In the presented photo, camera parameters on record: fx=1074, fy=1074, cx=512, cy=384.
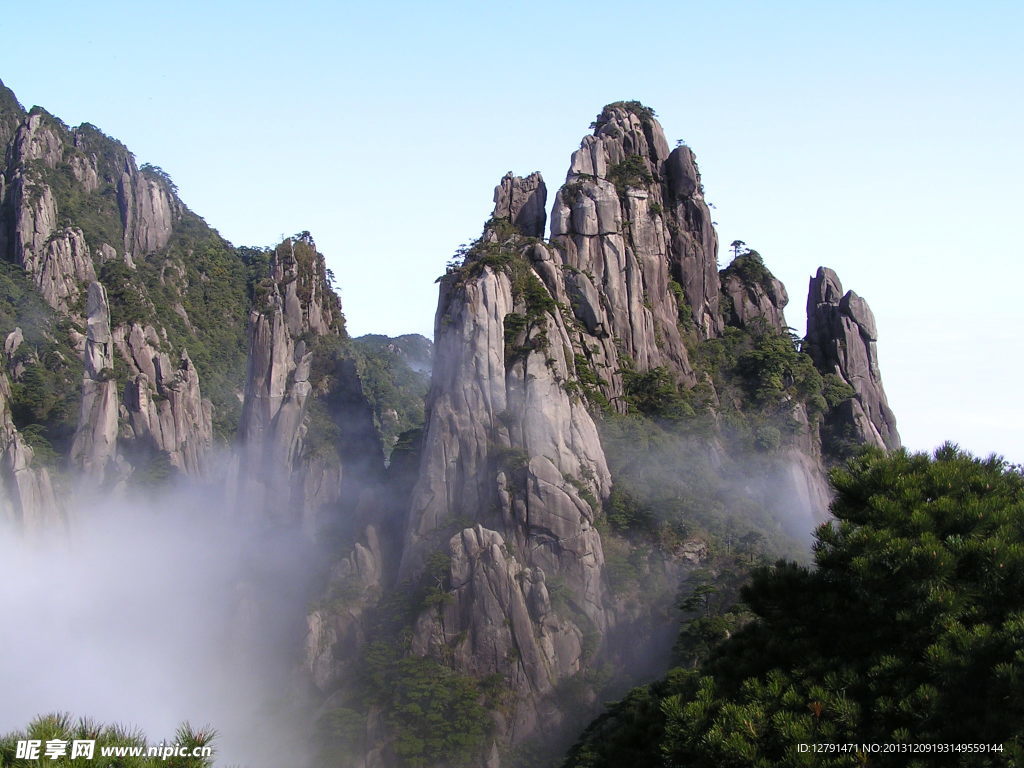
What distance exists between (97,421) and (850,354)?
46905 millimetres

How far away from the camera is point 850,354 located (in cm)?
6188

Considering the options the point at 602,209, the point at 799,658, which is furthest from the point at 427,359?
the point at 799,658

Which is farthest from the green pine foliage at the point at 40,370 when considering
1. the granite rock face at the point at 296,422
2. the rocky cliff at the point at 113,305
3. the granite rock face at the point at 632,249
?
the granite rock face at the point at 632,249

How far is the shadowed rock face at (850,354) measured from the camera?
59.8 meters

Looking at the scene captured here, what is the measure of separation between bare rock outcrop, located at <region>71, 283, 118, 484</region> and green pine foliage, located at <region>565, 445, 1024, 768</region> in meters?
56.8

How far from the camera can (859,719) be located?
15320mm

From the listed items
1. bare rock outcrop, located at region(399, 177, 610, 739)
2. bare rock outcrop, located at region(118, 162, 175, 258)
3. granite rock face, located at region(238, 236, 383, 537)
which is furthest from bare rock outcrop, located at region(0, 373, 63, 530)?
bare rock outcrop, located at region(118, 162, 175, 258)

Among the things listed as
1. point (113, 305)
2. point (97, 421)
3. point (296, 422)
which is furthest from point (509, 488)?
point (113, 305)

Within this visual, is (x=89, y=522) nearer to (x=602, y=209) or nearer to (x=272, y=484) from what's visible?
(x=272, y=484)

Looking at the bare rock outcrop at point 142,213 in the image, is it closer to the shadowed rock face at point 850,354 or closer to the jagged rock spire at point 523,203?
the jagged rock spire at point 523,203

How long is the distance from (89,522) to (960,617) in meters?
60.6

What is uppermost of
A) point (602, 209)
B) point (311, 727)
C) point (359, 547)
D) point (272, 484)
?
point (602, 209)

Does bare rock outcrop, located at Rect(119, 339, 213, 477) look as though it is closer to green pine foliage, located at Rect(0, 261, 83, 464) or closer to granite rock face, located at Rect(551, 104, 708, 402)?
green pine foliage, located at Rect(0, 261, 83, 464)

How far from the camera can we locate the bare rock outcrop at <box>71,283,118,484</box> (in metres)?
68.5
